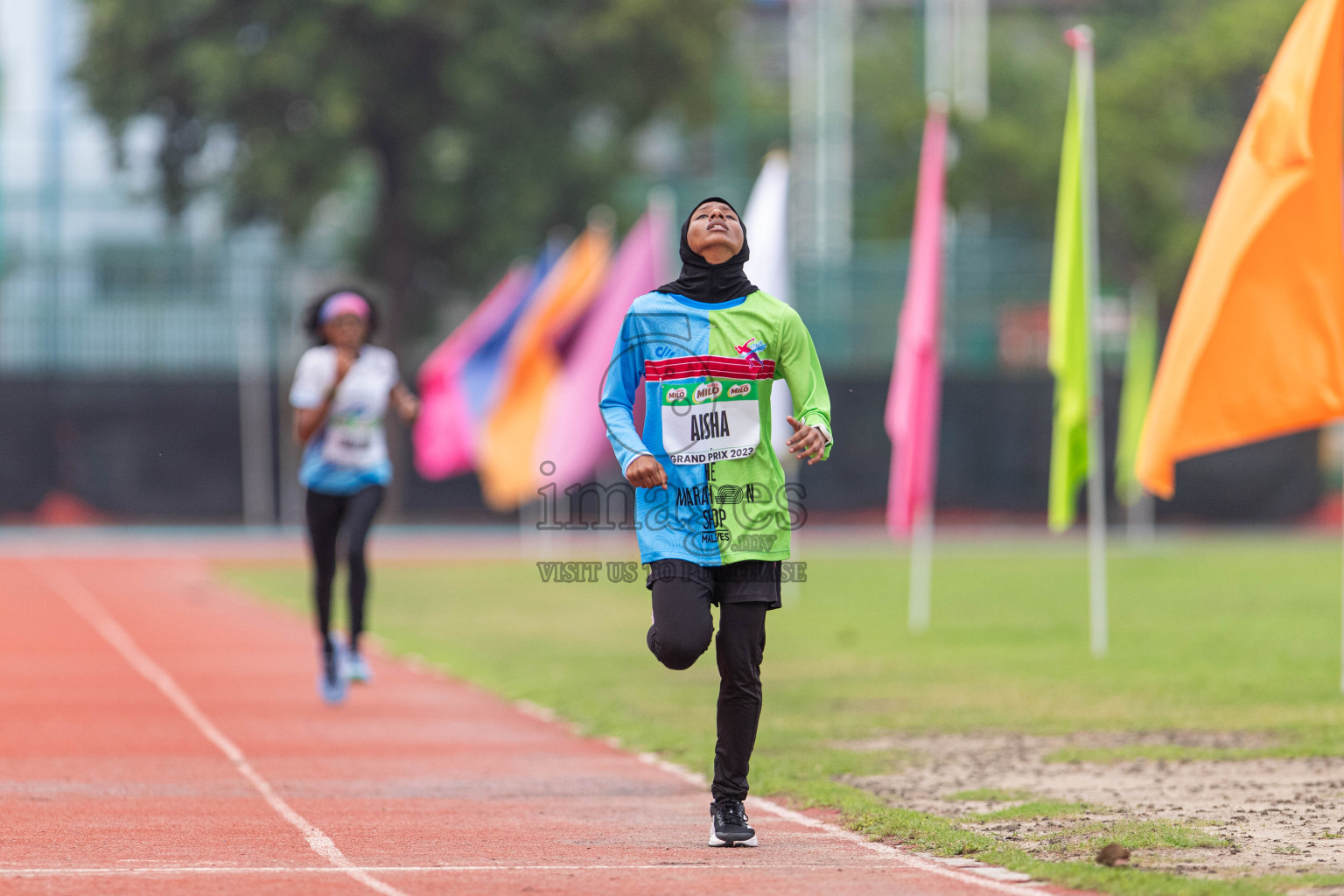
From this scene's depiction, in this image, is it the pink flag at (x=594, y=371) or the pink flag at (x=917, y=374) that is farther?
the pink flag at (x=594, y=371)

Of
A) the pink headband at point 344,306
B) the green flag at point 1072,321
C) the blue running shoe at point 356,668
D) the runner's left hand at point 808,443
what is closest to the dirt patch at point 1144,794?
the runner's left hand at point 808,443

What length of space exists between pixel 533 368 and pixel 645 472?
18910mm

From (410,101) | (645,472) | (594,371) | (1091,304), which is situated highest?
(410,101)

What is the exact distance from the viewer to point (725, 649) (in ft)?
23.4

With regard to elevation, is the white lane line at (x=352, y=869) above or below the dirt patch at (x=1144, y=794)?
above

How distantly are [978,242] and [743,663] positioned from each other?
115ft

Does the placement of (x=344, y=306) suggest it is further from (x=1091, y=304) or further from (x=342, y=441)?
(x=1091, y=304)

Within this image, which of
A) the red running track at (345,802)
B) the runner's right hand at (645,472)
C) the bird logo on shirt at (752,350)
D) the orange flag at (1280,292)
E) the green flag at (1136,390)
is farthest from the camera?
the green flag at (1136,390)

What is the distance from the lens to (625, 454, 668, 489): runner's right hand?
271 inches

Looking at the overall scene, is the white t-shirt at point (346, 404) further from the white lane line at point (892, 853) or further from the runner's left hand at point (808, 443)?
the runner's left hand at point (808, 443)

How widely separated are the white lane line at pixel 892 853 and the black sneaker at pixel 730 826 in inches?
15.7

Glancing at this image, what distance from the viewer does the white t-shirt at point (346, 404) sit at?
11.4m

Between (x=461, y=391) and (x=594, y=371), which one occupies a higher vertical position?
(x=594, y=371)

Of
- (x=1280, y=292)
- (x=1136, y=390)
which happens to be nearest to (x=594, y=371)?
(x=1280, y=292)
